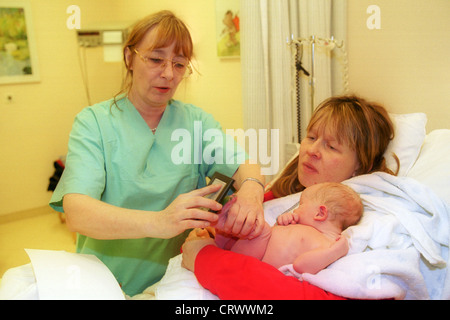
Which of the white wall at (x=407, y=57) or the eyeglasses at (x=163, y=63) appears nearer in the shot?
the eyeglasses at (x=163, y=63)

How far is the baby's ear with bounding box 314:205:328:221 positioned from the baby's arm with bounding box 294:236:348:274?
0.13m

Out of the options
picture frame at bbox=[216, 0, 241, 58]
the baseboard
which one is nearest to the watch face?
the baseboard

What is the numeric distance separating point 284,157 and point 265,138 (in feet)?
0.44

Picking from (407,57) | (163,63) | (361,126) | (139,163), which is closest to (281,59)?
(407,57)

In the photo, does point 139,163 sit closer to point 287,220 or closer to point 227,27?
point 287,220

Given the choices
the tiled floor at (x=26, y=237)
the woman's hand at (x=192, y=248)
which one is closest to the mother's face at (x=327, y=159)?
the woman's hand at (x=192, y=248)

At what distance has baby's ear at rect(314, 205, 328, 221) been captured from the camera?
0.97 m

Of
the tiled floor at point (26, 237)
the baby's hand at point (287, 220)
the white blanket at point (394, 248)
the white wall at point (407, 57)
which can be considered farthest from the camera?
the tiled floor at point (26, 237)

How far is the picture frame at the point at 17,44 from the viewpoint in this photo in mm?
1631

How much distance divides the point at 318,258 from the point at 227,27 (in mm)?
1805

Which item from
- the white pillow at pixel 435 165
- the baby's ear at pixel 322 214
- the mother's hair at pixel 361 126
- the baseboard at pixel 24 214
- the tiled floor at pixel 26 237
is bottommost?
the tiled floor at pixel 26 237

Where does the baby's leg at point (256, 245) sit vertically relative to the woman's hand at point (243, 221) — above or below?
below

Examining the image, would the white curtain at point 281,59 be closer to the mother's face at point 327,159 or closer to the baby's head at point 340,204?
the mother's face at point 327,159

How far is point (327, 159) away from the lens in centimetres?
116
